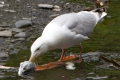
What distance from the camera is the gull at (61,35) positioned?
21.5 ft

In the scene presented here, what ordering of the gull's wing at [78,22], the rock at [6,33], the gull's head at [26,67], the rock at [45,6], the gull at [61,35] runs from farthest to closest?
the rock at [45,6]
the rock at [6,33]
the gull's wing at [78,22]
the gull at [61,35]
the gull's head at [26,67]

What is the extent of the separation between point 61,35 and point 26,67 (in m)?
0.80

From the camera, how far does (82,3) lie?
11.4 meters

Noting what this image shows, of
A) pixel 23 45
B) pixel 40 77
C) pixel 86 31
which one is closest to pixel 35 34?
pixel 23 45

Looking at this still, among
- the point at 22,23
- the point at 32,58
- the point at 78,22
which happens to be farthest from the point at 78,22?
the point at 22,23

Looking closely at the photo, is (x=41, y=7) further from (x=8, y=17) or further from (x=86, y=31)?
(x=86, y=31)

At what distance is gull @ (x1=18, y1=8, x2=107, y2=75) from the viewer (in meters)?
6.55

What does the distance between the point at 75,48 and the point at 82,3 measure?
3.51 m

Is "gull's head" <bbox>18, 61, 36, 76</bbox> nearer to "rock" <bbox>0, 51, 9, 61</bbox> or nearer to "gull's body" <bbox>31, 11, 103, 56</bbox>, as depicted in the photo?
"gull's body" <bbox>31, 11, 103, 56</bbox>

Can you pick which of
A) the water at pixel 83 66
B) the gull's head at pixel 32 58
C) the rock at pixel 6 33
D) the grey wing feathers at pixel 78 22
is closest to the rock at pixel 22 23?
the rock at pixel 6 33

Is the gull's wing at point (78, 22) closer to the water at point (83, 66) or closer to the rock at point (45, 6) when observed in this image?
the water at point (83, 66)

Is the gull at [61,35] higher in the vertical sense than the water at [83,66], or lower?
higher

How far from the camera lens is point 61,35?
6816 mm

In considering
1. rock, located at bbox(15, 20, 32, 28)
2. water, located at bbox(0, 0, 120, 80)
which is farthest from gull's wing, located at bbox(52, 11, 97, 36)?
rock, located at bbox(15, 20, 32, 28)
